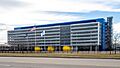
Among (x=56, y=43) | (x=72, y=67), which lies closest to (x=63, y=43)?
(x=56, y=43)

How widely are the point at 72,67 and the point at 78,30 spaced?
147641mm

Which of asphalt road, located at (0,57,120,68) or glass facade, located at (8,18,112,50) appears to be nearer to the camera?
asphalt road, located at (0,57,120,68)

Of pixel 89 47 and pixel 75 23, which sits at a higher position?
pixel 75 23

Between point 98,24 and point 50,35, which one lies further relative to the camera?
point 50,35

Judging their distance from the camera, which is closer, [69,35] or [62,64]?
[62,64]

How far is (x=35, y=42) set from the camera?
18525cm

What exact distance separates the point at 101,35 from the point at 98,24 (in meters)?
6.16

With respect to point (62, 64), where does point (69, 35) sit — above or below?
above

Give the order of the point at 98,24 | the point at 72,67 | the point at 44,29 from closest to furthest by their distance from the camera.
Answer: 1. the point at 72,67
2. the point at 98,24
3. the point at 44,29

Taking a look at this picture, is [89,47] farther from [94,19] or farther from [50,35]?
[50,35]

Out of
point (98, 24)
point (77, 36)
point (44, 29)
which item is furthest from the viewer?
point (44, 29)

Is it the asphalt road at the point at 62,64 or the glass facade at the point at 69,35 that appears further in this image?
the glass facade at the point at 69,35

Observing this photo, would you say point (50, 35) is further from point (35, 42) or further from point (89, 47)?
point (89, 47)

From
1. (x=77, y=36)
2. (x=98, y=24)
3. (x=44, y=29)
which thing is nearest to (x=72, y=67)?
(x=98, y=24)
